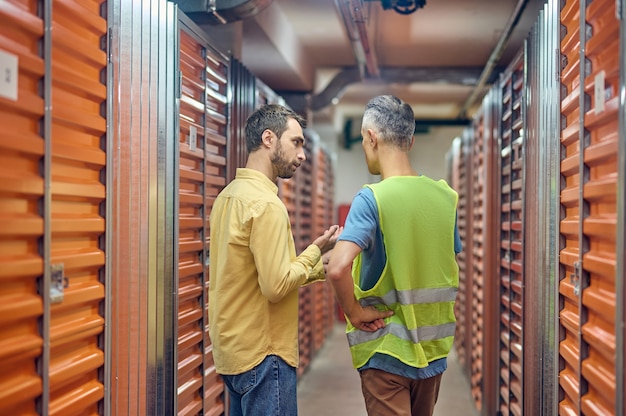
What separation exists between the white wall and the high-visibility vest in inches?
460

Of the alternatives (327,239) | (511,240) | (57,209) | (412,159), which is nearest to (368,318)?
(327,239)

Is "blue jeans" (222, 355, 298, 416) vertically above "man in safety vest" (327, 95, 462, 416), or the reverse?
"man in safety vest" (327, 95, 462, 416)

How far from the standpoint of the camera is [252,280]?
2.64 metres

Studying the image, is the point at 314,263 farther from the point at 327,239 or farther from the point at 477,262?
the point at 477,262

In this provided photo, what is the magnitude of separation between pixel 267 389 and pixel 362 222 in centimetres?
76

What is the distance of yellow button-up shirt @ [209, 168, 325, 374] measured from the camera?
254cm

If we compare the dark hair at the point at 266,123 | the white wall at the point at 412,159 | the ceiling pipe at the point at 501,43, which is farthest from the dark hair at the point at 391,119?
the white wall at the point at 412,159

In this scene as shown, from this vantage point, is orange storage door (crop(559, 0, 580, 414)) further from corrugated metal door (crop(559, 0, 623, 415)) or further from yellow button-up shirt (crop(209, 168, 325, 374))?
yellow button-up shirt (crop(209, 168, 325, 374))

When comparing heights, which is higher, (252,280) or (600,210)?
(600,210)

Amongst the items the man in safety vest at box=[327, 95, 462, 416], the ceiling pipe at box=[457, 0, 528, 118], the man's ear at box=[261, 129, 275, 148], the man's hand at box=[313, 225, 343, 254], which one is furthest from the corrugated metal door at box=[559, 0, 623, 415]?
the ceiling pipe at box=[457, 0, 528, 118]

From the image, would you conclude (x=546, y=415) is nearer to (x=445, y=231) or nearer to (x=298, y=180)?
(x=445, y=231)

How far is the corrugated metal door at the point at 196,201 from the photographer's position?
3.23m

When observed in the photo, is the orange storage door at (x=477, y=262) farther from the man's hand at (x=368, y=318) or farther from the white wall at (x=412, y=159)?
the white wall at (x=412, y=159)

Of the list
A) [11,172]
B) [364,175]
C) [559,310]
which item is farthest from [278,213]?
[364,175]
